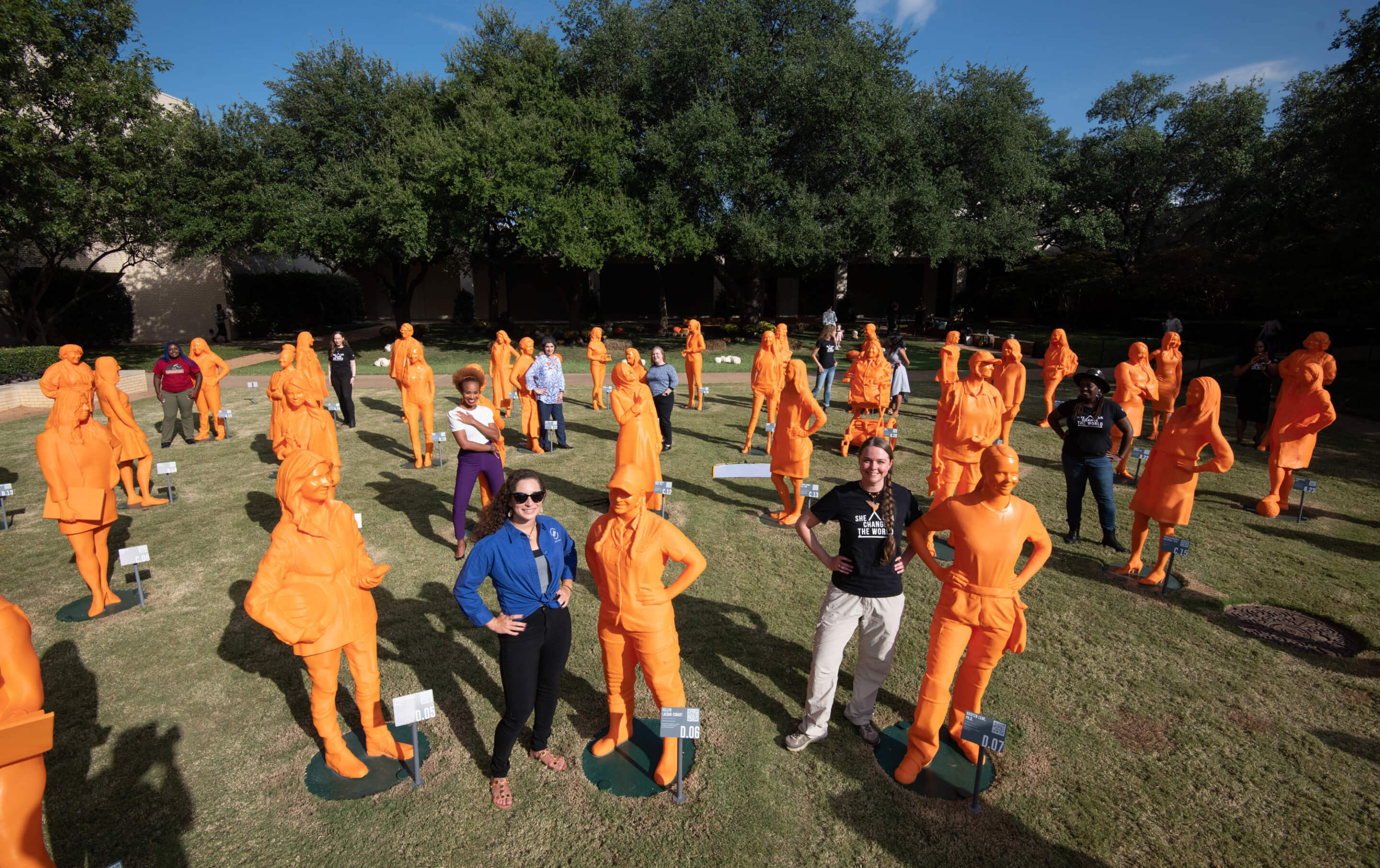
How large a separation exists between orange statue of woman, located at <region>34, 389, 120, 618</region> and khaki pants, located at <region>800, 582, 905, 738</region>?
582 cm

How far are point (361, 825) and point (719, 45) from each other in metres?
25.2

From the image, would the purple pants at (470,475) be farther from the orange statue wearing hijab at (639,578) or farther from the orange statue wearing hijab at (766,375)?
the orange statue wearing hijab at (766,375)

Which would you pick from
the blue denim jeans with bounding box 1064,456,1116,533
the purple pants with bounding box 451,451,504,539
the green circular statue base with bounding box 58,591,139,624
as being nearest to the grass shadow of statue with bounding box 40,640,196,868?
the green circular statue base with bounding box 58,591,139,624

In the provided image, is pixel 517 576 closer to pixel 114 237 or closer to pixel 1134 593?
pixel 1134 593

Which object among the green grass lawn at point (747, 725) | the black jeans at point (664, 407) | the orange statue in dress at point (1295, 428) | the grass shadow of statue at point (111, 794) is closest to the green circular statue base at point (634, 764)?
the green grass lawn at point (747, 725)

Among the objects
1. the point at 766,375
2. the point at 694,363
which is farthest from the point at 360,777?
the point at 694,363

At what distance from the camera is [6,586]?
6418mm

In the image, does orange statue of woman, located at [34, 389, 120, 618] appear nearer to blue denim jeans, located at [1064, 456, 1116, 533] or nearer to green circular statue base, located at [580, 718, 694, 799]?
green circular statue base, located at [580, 718, 694, 799]

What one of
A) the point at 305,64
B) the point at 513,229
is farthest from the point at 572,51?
the point at 305,64

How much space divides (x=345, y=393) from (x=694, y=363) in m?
7.03

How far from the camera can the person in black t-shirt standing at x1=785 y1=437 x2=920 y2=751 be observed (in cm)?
390

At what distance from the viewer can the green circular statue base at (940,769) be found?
154 inches

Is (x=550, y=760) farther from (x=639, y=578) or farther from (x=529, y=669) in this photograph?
(x=639, y=578)

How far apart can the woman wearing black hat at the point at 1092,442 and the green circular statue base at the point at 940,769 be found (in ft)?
12.6
